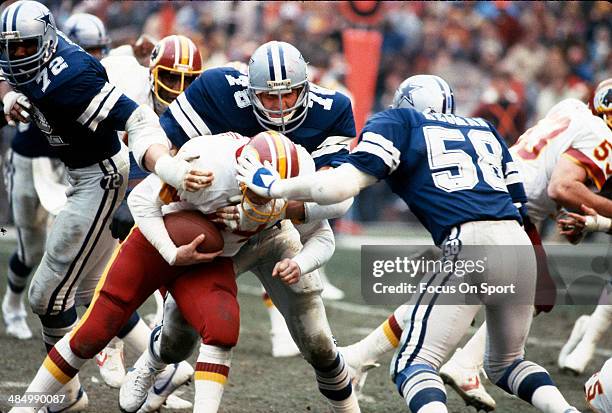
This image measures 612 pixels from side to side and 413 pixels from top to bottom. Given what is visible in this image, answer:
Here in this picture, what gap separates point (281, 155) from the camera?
4.28 m

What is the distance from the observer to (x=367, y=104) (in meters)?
12.2

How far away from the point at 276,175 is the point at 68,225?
1568mm

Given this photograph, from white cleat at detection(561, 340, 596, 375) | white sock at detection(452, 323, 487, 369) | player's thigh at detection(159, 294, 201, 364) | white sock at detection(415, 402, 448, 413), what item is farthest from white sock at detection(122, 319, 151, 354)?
white cleat at detection(561, 340, 596, 375)

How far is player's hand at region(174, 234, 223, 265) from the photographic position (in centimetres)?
429

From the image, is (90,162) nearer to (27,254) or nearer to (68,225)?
(68,225)

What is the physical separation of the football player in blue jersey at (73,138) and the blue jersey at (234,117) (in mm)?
155

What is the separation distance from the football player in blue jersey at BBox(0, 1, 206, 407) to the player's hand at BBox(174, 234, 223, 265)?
0.23m

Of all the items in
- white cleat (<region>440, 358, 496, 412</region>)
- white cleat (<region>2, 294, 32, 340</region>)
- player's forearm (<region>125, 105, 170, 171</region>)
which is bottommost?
white cleat (<region>2, 294, 32, 340</region>)

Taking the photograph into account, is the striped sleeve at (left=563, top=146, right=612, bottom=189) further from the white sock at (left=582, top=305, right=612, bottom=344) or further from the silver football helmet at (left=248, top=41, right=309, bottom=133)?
the silver football helmet at (left=248, top=41, right=309, bottom=133)

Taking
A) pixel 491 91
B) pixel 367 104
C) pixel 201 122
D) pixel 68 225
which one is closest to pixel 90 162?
pixel 68 225

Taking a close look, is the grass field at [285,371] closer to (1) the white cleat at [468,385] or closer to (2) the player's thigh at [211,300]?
(1) the white cleat at [468,385]

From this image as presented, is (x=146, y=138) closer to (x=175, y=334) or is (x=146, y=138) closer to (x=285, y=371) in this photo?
(x=175, y=334)

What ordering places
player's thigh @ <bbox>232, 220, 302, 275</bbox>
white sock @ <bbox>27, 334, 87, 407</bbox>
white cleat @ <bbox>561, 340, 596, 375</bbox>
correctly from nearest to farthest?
1. white sock @ <bbox>27, 334, 87, 407</bbox>
2. player's thigh @ <bbox>232, 220, 302, 275</bbox>
3. white cleat @ <bbox>561, 340, 596, 375</bbox>

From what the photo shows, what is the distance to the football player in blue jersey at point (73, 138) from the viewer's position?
4801mm
